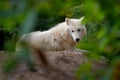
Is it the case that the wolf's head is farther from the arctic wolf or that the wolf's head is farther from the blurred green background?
the blurred green background

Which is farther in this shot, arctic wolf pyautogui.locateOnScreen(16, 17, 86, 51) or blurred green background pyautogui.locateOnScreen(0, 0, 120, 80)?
arctic wolf pyautogui.locateOnScreen(16, 17, 86, 51)

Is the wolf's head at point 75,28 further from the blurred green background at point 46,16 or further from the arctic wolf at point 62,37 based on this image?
the blurred green background at point 46,16

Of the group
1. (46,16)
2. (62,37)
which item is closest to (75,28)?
(62,37)

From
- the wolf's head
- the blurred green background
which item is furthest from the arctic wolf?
the blurred green background

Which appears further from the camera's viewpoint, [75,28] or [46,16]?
[75,28]

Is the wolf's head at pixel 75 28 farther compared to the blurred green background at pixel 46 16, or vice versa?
the wolf's head at pixel 75 28

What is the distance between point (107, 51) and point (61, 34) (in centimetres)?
931

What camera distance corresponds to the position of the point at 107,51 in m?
1.25

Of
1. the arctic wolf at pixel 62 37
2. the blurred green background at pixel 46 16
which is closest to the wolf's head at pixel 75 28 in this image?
the arctic wolf at pixel 62 37

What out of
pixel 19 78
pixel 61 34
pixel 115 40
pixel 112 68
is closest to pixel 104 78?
pixel 112 68

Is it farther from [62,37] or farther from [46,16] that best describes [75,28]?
[46,16]

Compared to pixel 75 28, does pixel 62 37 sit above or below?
below

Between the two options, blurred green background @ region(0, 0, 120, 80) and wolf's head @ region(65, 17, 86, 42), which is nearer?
blurred green background @ region(0, 0, 120, 80)

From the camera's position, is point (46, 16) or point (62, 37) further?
point (62, 37)
